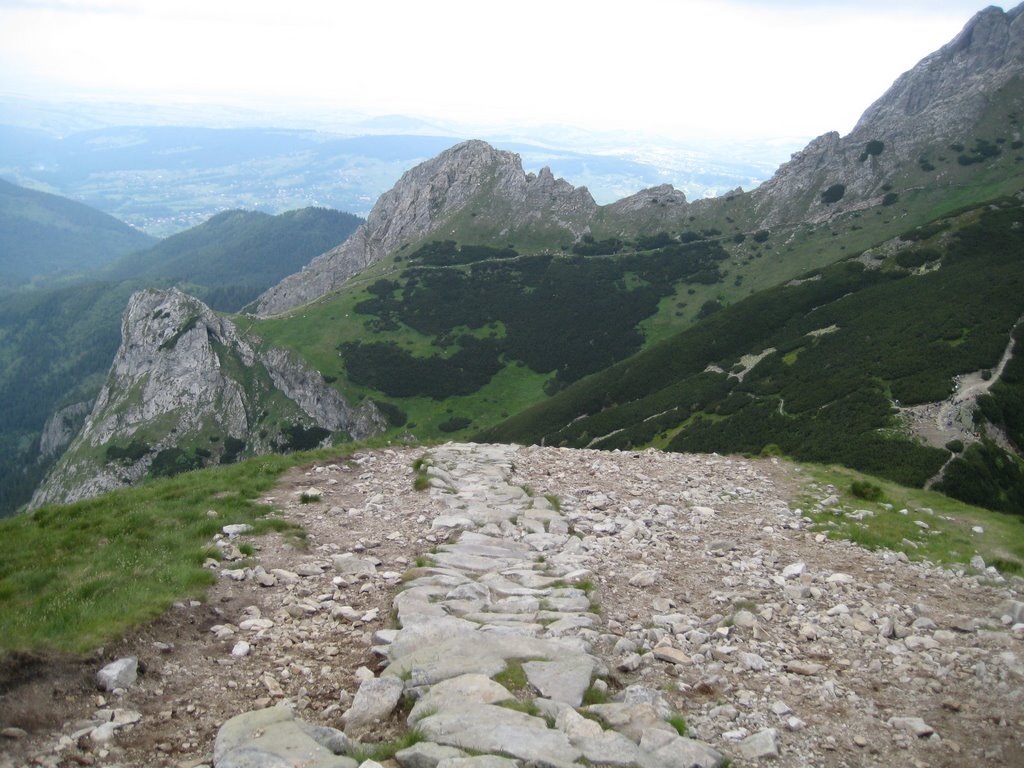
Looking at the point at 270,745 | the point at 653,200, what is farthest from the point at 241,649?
the point at 653,200

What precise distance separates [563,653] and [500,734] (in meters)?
2.56

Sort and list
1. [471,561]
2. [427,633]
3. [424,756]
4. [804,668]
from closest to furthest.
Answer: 1. [424,756]
2. [804,668]
3. [427,633]
4. [471,561]

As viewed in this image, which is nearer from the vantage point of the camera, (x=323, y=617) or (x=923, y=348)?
(x=323, y=617)

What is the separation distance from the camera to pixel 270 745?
7.10m

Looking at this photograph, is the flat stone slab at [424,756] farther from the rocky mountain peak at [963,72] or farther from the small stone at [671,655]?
the rocky mountain peak at [963,72]

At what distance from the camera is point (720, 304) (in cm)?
12975

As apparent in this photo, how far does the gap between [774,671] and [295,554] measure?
10396 millimetres

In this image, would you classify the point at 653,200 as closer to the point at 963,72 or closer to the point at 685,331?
the point at 963,72

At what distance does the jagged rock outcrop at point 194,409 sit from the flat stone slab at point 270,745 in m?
115

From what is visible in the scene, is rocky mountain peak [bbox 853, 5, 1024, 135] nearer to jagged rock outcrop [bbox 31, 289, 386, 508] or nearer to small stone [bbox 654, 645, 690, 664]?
jagged rock outcrop [bbox 31, 289, 386, 508]

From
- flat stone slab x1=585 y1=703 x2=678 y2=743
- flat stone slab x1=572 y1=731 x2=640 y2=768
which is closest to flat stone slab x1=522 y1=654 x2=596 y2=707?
flat stone slab x1=585 y1=703 x2=678 y2=743

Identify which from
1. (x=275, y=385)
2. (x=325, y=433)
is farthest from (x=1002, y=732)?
(x=275, y=385)

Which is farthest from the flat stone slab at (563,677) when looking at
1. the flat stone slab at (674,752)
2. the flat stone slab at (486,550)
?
the flat stone slab at (486,550)

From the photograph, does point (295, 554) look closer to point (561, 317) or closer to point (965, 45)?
point (561, 317)
